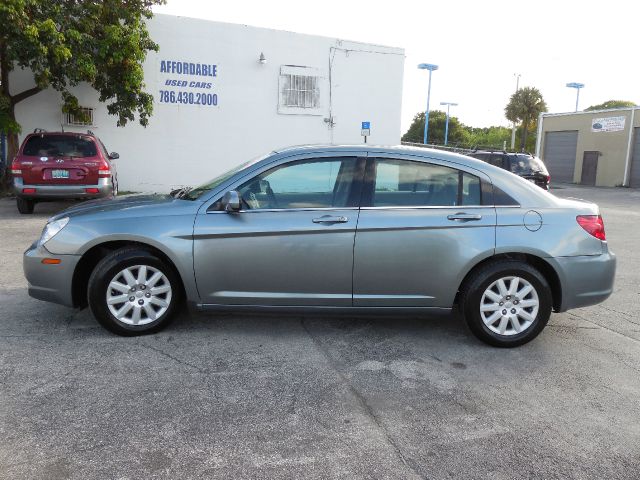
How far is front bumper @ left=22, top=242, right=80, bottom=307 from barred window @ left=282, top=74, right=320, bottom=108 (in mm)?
13231

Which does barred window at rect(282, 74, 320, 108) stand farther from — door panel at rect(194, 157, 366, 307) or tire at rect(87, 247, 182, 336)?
tire at rect(87, 247, 182, 336)

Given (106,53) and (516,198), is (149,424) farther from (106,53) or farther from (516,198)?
(106,53)

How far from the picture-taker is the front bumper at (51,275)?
4.24 m

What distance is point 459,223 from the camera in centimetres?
421

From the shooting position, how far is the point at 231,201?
408cm

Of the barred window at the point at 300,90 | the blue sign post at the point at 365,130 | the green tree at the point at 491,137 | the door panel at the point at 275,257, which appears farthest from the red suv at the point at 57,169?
the green tree at the point at 491,137

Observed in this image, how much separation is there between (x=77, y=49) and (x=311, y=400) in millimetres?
12101

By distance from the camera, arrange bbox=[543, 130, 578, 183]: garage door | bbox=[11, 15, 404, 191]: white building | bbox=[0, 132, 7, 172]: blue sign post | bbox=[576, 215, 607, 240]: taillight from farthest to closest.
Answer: bbox=[543, 130, 578, 183]: garage door < bbox=[11, 15, 404, 191]: white building < bbox=[0, 132, 7, 172]: blue sign post < bbox=[576, 215, 607, 240]: taillight

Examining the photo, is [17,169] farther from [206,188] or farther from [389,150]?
[389,150]

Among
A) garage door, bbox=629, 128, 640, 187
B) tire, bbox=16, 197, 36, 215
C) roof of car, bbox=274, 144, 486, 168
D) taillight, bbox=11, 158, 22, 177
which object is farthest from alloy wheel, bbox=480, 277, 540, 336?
garage door, bbox=629, 128, 640, 187

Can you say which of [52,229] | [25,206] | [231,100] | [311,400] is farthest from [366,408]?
[231,100]

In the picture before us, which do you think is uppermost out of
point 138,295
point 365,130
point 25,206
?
point 365,130

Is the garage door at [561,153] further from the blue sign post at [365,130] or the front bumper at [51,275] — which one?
the front bumper at [51,275]

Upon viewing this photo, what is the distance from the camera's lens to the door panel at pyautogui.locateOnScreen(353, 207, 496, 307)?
416 cm
